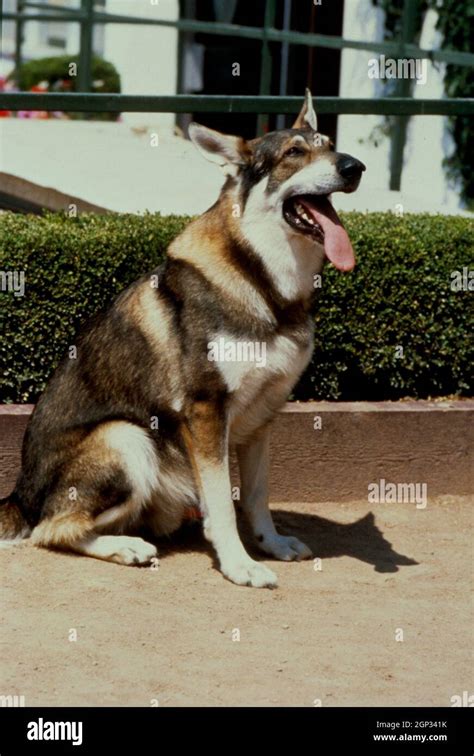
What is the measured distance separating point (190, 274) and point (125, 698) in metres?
1.93

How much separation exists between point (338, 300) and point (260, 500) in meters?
1.33

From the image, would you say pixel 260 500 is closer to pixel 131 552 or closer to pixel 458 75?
pixel 131 552

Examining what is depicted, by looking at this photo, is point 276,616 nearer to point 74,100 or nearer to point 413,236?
point 413,236

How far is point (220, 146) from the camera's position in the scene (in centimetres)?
558

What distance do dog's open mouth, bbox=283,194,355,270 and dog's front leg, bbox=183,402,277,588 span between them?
771 mm

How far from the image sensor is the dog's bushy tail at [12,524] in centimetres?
594

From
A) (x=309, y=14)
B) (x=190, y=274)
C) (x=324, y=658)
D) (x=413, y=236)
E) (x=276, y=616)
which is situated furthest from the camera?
(x=309, y=14)

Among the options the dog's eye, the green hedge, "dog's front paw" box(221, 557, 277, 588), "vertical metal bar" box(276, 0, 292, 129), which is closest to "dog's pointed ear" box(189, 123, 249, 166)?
the dog's eye

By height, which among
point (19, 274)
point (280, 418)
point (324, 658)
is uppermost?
point (19, 274)

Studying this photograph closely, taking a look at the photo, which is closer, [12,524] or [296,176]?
[296,176]

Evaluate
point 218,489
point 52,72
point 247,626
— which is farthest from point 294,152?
point 52,72

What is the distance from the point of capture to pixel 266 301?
223 inches

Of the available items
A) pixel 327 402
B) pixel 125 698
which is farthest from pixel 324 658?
pixel 327 402

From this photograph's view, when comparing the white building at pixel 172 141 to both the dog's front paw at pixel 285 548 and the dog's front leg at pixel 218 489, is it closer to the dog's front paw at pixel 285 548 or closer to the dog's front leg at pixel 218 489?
the dog's front paw at pixel 285 548
